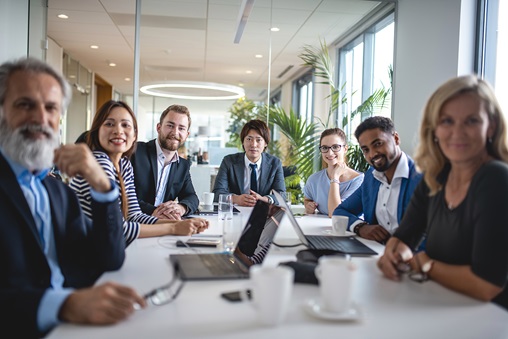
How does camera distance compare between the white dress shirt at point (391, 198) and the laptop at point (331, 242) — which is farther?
the white dress shirt at point (391, 198)

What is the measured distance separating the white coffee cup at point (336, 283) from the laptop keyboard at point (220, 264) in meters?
0.43

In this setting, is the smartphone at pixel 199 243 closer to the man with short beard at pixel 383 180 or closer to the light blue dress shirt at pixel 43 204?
the light blue dress shirt at pixel 43 204

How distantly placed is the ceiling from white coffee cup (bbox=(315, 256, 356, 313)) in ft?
14.8

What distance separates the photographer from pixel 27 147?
1332mm

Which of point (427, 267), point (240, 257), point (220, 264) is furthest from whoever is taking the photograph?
point (240, 257)

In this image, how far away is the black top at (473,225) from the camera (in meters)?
1.24

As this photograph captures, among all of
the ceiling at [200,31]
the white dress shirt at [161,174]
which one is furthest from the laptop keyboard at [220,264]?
the ceiling at [200,31]

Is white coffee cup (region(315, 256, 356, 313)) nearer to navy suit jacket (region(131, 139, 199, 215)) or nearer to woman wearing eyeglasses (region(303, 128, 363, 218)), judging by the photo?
navy suit jacket (region(131, 139, 199, 215))

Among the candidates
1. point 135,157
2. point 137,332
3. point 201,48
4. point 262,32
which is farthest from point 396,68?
point 137,332

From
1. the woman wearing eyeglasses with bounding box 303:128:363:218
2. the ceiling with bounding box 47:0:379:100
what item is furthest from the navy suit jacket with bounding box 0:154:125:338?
the ceiling with bounding box 47:0:379:100

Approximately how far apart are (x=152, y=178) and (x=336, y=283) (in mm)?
2378

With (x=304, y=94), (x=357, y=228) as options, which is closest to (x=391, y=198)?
(x=357, y=228)

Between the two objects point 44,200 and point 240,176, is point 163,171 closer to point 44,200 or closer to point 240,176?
point 240,176

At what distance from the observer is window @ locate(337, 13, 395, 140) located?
497 cm
